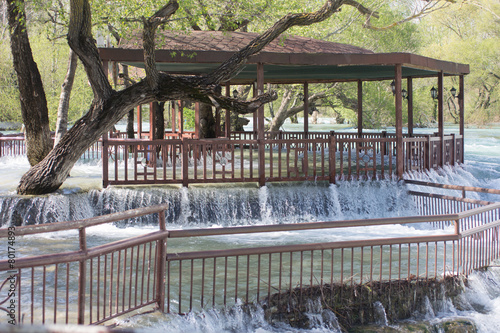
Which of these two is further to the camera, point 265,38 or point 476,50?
point 476,50

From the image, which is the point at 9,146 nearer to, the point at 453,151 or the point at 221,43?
the point at 221,43

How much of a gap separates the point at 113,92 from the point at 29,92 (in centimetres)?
318

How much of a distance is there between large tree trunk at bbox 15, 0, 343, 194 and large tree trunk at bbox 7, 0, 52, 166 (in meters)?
2.15

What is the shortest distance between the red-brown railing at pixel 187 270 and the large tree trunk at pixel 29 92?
3814 millimetres

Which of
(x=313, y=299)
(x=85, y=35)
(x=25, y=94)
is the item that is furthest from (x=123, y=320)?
(x=25, y=94)

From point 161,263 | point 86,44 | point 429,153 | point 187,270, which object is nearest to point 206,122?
point 429,153

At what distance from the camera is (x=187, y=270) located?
8.31 m

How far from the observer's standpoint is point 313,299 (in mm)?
6074

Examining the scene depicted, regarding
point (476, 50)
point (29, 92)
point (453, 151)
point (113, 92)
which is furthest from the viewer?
point (476, 50)

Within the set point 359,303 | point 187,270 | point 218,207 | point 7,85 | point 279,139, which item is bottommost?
point 187,270

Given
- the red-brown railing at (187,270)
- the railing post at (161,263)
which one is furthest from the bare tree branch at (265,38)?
the railing post at (161,263)

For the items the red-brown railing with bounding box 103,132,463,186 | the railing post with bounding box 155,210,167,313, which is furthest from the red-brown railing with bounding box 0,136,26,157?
the railing post with bounding box 155,210,167,313

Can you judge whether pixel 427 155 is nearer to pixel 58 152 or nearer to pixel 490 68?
pixel 58 152

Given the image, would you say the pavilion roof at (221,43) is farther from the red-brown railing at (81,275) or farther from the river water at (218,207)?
the red-brown railing at (81,275)
